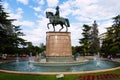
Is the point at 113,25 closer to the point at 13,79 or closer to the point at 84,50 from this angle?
the point at 84,50

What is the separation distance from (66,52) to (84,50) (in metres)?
36.7

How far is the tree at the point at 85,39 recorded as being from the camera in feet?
216

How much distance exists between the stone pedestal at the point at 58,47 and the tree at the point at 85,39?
36.5 metres

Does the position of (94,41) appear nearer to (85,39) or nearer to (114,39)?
(85,39)

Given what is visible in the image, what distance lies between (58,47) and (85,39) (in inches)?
1511

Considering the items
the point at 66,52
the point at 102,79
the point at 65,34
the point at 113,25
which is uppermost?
the point at 113,25

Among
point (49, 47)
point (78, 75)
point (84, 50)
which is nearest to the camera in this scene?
point (78, 75)

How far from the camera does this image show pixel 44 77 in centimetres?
1573

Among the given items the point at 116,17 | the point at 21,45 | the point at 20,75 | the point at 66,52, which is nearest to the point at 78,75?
the point at 20,75

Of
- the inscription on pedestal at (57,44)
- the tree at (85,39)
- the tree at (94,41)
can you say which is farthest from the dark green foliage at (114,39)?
the inscription on pedestal at (57,44)

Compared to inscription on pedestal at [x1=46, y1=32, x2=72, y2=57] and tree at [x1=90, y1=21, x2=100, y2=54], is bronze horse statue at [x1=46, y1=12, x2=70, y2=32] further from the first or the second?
tree at [x1=90, y1=21, x2=100, y2=54]

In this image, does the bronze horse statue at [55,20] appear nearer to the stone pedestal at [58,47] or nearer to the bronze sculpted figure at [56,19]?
the bronze sculpted figure at [56,19]

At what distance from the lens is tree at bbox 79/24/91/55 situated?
65938mm

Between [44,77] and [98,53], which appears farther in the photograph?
[98,53]
